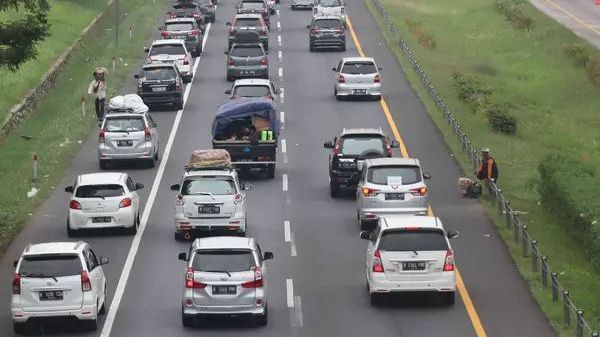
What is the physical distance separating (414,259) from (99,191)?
1097cm

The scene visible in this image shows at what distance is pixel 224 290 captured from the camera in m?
30.9

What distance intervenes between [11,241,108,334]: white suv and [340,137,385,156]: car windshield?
53.0 feet

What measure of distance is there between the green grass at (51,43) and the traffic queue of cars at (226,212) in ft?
18.2

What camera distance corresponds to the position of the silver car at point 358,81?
63.8 meters

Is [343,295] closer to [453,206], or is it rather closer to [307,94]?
[453,206]

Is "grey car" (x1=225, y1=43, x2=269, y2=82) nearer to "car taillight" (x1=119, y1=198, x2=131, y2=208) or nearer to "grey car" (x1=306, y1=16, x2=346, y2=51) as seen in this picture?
"grey car" (x1=306, y1=16, x2=346, y2=51)

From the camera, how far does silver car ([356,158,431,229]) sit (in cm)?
4044

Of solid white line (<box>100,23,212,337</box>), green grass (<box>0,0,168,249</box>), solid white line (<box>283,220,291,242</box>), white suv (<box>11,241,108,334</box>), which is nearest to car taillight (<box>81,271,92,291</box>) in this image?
white suv (<box>11,241,108,334</box>)

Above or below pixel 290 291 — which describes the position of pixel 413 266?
above

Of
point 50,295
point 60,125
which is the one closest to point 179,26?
point 60,125

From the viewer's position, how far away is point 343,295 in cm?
3459

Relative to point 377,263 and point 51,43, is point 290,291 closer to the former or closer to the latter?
point 377,263

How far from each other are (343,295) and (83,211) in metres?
8.66

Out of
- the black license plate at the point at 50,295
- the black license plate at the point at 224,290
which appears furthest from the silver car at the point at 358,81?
the black license plate at the point at 50,295
